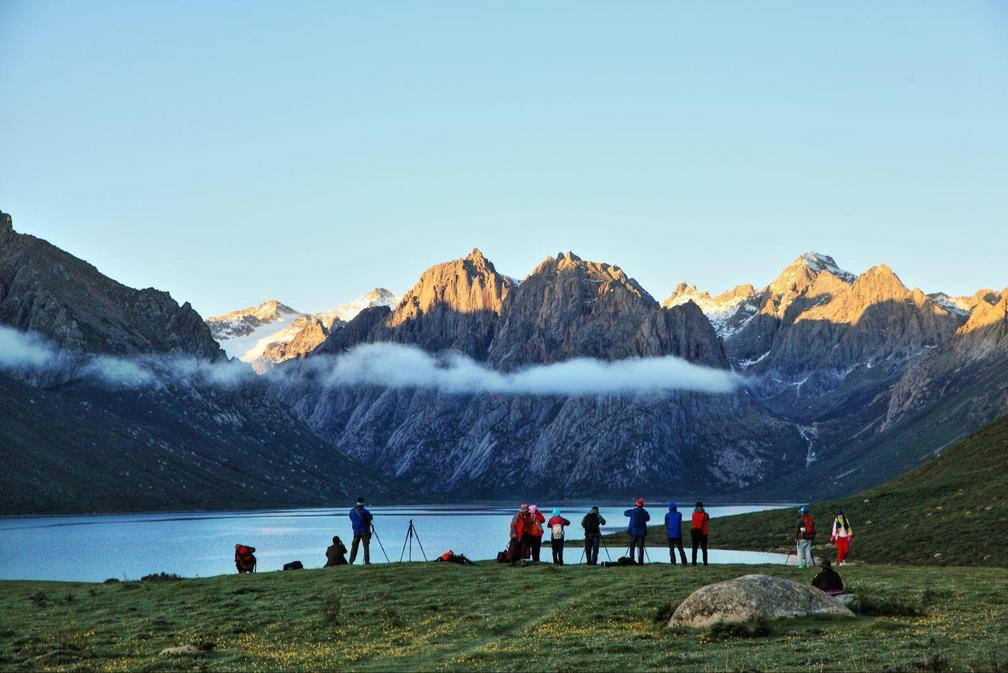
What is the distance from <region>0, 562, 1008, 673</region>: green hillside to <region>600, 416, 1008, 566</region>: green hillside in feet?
93.2

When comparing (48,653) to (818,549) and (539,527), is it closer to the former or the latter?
(539,527)

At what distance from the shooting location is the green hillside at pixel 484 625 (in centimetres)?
3409

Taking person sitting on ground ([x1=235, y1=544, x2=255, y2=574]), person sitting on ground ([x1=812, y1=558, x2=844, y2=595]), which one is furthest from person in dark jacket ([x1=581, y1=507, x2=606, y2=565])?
person sitting on ground ([x1=235, y1=544, x2=255, y2=574])

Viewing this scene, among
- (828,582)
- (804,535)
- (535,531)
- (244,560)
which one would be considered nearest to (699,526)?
(804,535)

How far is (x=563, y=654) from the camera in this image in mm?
35281

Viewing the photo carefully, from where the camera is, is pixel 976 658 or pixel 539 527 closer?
pixel 976 658

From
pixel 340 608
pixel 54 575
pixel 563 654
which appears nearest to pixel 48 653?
pixel 340 608

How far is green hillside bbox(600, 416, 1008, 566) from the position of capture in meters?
87.0

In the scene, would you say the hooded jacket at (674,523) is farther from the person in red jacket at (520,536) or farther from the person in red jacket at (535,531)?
the person in red jacket at (520,536)

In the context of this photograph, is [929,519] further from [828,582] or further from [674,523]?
[828,582]

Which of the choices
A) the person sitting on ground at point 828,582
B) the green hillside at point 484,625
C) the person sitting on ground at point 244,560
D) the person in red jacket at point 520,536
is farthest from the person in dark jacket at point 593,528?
the person sitting on ground at point 244,560

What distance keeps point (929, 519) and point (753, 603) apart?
2582 inches

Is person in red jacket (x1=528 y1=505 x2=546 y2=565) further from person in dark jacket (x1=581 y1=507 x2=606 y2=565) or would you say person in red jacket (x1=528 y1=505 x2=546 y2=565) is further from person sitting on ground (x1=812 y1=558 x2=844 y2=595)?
person sitting on ground (x1=812 y1=558 x2=844 y2=595)

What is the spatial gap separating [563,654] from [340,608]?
14040mm
